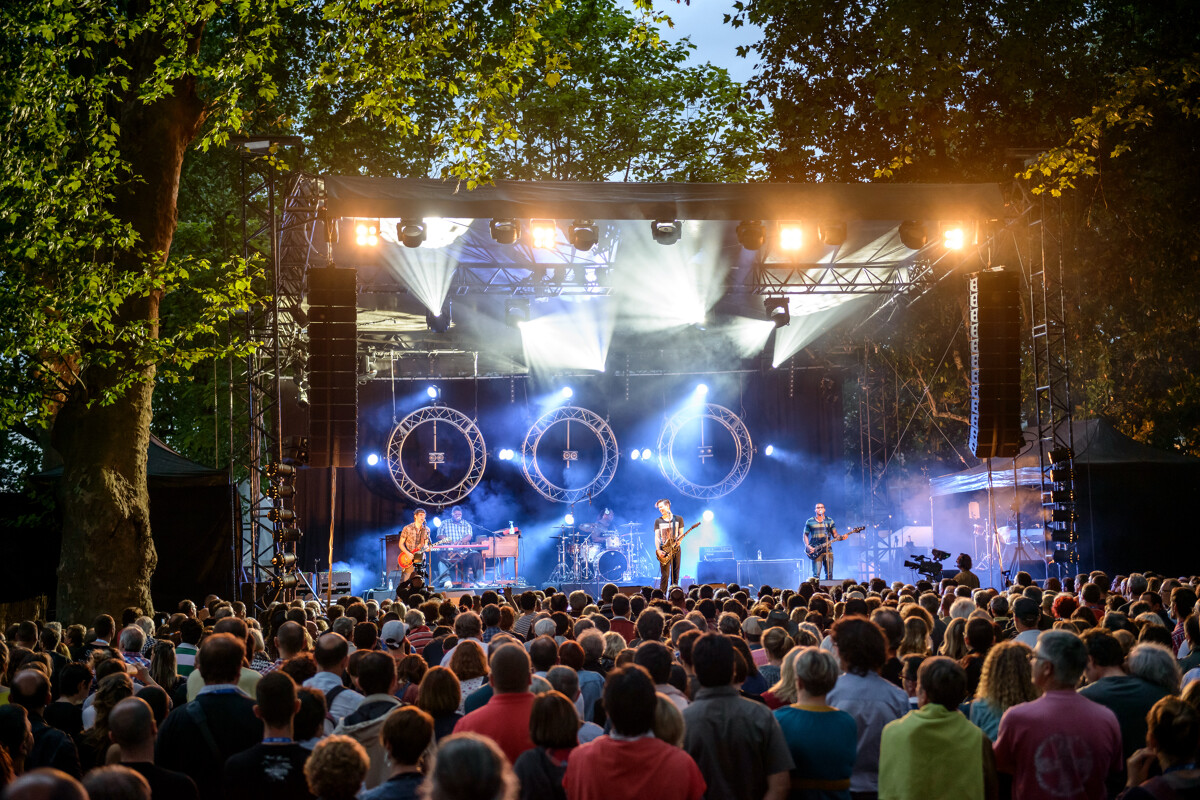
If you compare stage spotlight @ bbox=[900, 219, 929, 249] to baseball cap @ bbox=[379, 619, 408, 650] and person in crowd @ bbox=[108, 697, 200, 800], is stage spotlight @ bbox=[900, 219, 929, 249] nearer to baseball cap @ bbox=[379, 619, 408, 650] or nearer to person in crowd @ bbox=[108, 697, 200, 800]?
baseball cap @ bbox=[379, 619, 408, 650]

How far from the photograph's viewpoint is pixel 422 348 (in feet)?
68.1

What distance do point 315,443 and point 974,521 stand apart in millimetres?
16612

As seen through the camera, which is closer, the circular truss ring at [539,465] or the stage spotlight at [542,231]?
the stage spotlight at [542,231]

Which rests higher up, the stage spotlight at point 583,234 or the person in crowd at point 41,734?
the stage spotlight at point 583,234

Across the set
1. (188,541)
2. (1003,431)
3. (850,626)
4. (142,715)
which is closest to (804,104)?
(1003,431)

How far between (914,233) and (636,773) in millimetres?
11698

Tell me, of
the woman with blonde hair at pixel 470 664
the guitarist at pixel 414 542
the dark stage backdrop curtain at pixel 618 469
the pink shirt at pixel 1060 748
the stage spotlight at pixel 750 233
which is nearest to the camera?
the pink shirt at pixel 1060 748

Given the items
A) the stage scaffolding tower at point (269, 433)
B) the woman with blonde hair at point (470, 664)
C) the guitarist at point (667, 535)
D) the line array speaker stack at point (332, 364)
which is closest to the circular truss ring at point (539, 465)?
the guitarist at point (667, 535)

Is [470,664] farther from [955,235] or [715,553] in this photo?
[715,553]

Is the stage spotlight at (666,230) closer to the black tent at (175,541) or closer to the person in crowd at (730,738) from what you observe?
the black tent at (175,541)

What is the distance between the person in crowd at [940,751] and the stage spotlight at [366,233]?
10860 mm

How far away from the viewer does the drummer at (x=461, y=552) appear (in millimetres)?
20297

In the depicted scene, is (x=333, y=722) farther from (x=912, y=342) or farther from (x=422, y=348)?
(x=912, y=342)

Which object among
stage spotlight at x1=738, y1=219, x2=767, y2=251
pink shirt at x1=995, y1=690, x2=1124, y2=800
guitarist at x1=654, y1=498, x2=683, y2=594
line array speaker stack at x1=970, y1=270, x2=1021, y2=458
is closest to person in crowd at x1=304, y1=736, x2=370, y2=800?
pink shirt at x1=995, y1=690, x2=1124, y2=800
